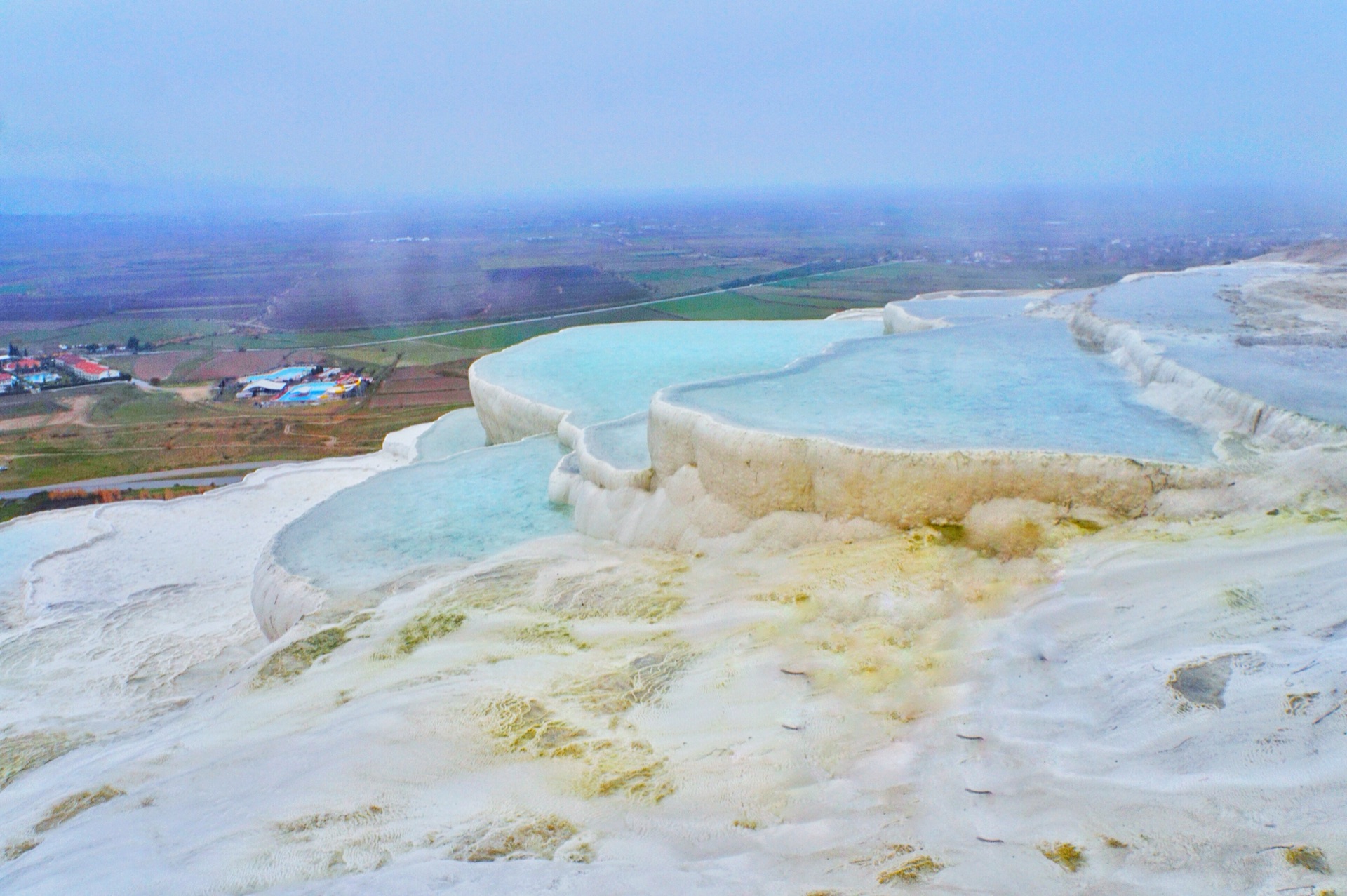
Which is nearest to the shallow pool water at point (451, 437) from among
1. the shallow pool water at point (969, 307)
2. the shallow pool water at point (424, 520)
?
the shallow pool water at point (424, 520)

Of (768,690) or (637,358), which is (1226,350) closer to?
(768,690)

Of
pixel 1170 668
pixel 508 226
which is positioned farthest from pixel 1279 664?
pixel 508 226

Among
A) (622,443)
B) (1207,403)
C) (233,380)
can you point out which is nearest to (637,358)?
(622,443)

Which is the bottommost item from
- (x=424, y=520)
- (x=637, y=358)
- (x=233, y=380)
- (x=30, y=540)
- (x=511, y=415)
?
(x=30, y=540)

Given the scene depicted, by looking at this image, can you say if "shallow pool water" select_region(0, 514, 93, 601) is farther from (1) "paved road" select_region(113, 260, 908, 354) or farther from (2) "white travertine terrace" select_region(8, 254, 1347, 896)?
(1) "paved road" select_region(113, 260, 908, 354)

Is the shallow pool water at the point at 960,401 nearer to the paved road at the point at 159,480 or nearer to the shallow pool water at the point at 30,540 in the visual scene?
the shallow pool water at the point at 30,540

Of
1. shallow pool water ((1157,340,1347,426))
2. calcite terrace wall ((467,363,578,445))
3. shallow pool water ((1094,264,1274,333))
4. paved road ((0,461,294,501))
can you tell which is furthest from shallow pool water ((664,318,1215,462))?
paved road ((0,461,294,501))

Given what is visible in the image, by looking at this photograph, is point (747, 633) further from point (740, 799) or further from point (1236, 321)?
point (1236, 321)
